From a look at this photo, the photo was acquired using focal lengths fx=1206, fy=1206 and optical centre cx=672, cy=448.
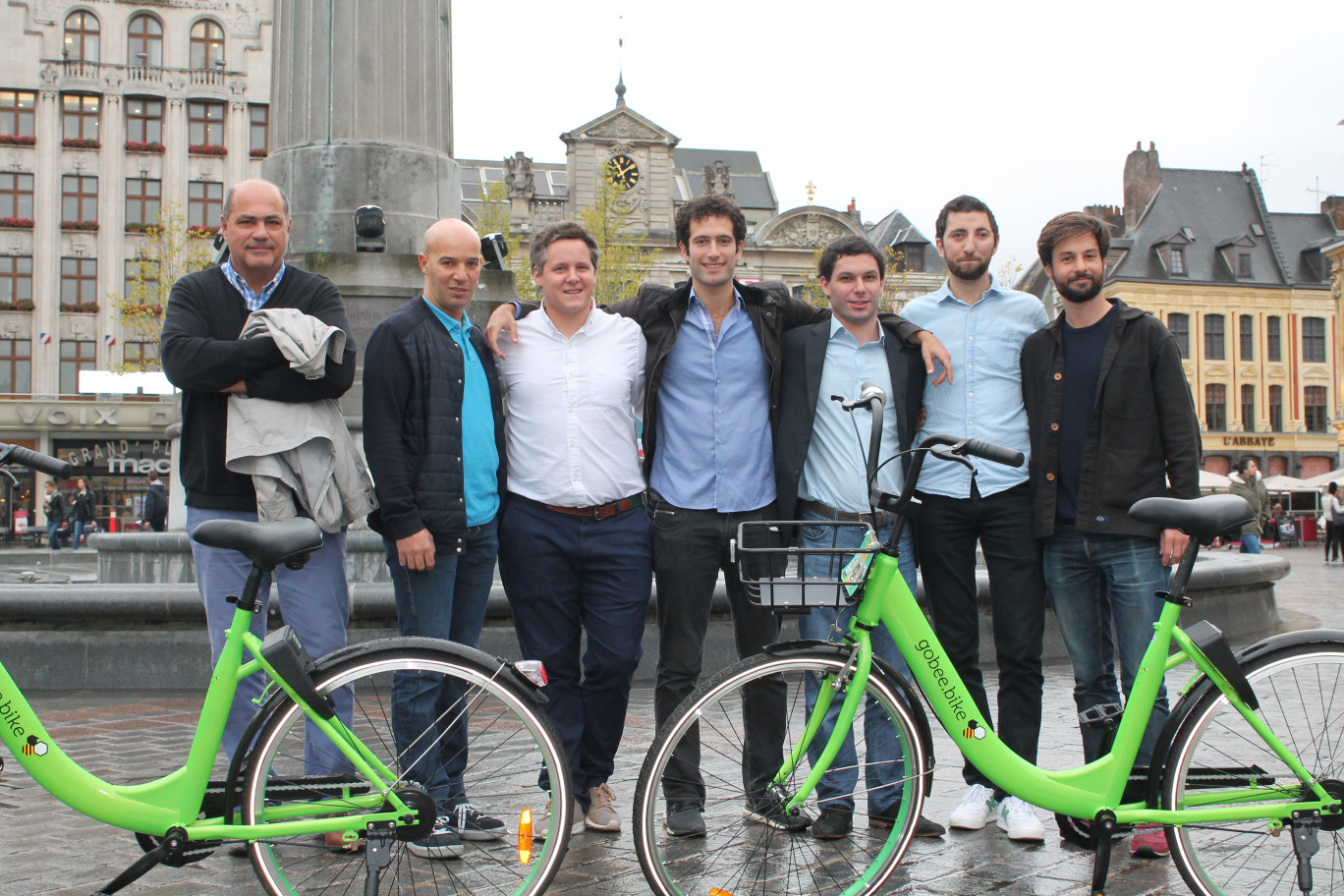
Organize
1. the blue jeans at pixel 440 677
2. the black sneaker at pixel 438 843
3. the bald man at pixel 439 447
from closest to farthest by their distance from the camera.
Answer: the black sneaker at pixel 438 843 < the blue jeans at pixel 440 677 < the bald man at pixel 439 447

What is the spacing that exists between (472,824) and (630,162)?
52526 millimetres

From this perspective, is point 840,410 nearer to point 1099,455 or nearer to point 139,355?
point 1099,455

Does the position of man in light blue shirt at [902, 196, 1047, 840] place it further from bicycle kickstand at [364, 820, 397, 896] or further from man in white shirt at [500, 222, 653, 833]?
bicycle kickstand at [364, 820, 397, 896]

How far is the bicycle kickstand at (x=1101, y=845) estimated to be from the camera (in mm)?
3387

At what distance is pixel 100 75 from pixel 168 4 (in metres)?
3.77

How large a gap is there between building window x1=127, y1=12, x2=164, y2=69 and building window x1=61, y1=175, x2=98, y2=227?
503 cm

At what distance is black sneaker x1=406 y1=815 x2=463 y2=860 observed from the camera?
3.23 meters

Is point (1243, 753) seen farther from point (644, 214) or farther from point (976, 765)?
point (644, 214)

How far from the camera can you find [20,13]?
149ft

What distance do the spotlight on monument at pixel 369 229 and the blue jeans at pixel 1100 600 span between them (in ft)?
18.6

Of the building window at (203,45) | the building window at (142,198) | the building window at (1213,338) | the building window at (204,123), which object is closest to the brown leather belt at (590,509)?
the building window at (142,198)

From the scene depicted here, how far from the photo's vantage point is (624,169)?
54.2 metres

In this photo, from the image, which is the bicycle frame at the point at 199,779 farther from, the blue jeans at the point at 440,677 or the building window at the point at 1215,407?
the building window at the point at 1215,407

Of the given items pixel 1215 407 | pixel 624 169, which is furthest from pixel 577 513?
pixel 1215 407
